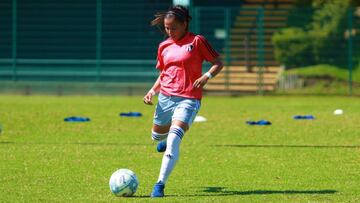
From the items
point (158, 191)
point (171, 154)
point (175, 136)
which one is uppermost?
point (175, 136)

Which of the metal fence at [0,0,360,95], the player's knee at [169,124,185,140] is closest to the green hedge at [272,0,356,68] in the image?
the metal fence at [0,0,360,95]

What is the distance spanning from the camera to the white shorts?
9.91 meters

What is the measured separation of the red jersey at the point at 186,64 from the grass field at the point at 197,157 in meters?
1.01

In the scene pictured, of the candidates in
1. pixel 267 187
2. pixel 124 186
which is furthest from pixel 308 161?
pixel 124 186

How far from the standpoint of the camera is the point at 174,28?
1005 centimetres

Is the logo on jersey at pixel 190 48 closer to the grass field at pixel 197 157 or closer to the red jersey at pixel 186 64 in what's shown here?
the red jersey at pixel 186 64

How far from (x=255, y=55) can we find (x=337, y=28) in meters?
2.88

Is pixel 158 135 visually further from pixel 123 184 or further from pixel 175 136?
pixel 123 184

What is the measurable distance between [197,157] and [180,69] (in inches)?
122

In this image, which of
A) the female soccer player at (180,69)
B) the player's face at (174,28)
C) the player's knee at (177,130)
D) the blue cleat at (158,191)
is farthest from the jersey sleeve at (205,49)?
the blue cleat at (158,191)

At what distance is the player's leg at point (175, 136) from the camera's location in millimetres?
9265

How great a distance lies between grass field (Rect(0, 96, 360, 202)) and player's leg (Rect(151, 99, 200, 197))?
213 millimetres

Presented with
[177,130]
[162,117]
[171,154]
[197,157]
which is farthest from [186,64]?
[197,157]

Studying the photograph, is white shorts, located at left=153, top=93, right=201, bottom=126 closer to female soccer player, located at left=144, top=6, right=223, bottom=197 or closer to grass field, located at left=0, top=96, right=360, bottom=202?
female soccer player, located at left=144, top=6, right=223, bottom=197
